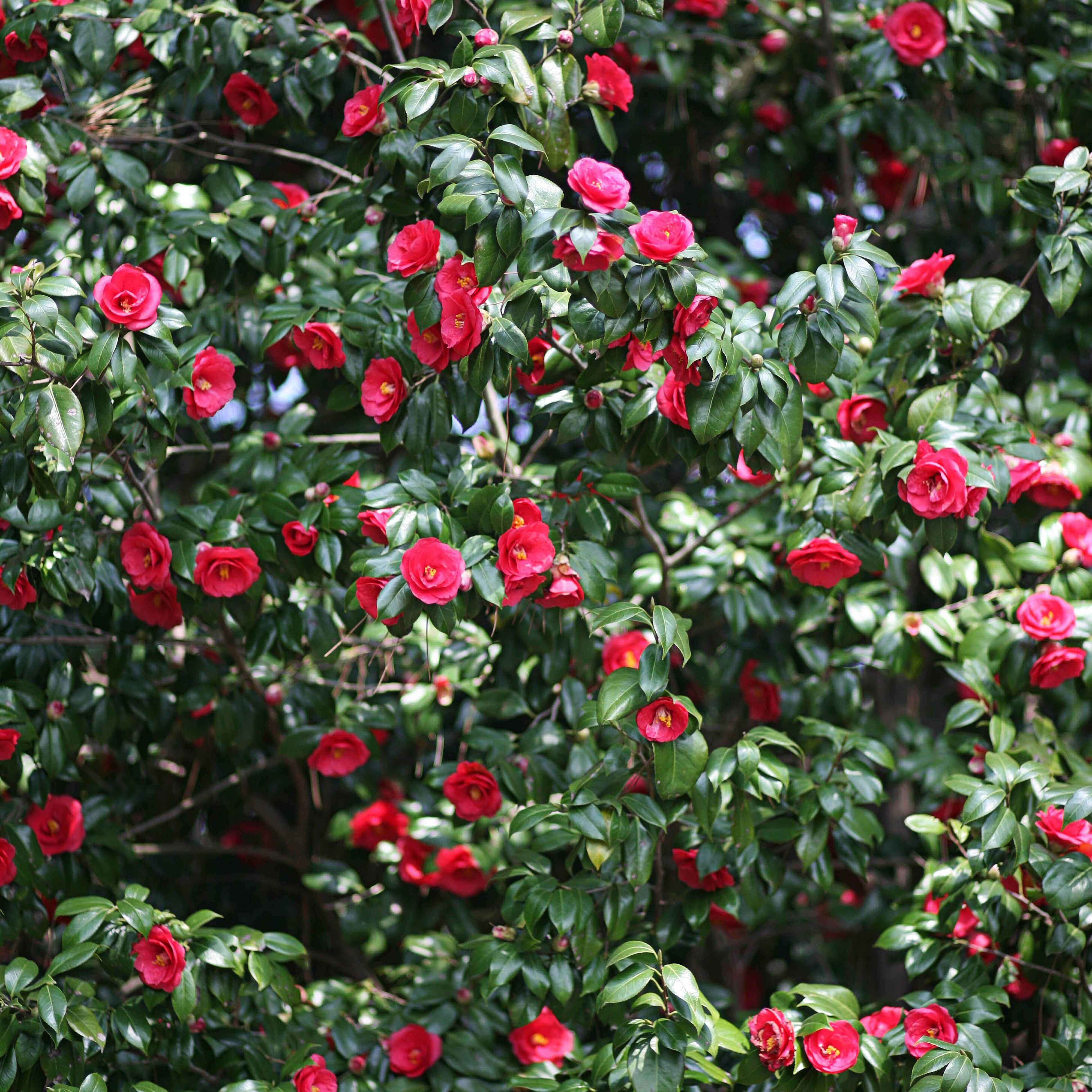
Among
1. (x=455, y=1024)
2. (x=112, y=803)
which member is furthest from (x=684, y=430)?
(x=112, y=803)

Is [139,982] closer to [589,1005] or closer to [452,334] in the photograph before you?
[589,1005]

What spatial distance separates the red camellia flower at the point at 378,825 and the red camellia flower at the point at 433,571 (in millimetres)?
856

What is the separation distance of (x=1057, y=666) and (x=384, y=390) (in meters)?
1.08

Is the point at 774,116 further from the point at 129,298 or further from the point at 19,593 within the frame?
A: the point at 19,593

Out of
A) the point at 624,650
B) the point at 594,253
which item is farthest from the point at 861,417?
the point at 594,253

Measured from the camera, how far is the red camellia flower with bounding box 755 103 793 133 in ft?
8.05

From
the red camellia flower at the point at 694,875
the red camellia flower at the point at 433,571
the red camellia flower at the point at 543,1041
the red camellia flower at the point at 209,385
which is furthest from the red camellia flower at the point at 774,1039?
the red camellia flower at the point at 209,385

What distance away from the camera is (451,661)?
1876mm

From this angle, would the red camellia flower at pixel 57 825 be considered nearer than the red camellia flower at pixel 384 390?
No

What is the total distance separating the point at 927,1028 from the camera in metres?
1.44

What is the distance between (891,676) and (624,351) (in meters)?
1.09

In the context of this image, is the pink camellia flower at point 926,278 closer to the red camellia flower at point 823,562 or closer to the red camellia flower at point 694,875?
the red camellia flower at point 823,562

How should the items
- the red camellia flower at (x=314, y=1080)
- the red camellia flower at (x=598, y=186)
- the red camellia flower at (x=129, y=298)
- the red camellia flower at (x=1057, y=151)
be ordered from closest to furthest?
the red camellia flower at (x=598, y=186) < the red camellia flower at (x=129, y=298) < the red camellia flower at (x=314, y=1080) < the red camellia flower at (x=1057, y=151)

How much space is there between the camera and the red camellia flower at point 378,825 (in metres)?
2.01
